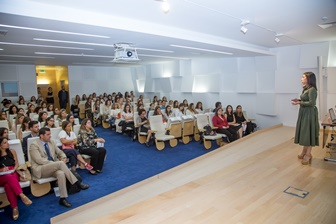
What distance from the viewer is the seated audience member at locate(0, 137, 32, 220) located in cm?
363

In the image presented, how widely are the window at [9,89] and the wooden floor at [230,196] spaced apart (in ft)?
38.0

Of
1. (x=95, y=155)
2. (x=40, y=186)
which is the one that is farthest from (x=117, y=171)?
(x=40, y=186)

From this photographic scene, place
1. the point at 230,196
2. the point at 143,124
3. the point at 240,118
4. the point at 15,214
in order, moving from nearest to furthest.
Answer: the point at 230,196 → the point at 15,214 → the point at 143,124 → the point at 240,118

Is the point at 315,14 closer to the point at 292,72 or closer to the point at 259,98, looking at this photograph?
the point at 292,72

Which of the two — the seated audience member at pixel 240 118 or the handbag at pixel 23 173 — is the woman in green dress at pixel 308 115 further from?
the handbag at pixel 23 173

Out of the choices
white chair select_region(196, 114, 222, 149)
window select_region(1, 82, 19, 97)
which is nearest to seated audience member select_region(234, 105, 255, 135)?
white chair select_region(196, 114, 222, 149)

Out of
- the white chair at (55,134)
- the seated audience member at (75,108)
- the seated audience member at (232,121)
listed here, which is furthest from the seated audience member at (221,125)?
the seated audience member at (75,108)

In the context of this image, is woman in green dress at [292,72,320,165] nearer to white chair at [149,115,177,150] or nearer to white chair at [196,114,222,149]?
white chair at [196,114,222,149]

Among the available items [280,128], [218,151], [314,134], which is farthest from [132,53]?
[280,128]

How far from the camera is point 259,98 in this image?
9.49 meters

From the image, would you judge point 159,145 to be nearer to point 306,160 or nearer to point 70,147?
point 70,147

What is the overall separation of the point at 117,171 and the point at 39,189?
1583 millimetres

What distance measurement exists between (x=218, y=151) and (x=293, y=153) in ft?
5.34

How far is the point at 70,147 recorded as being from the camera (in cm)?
512
